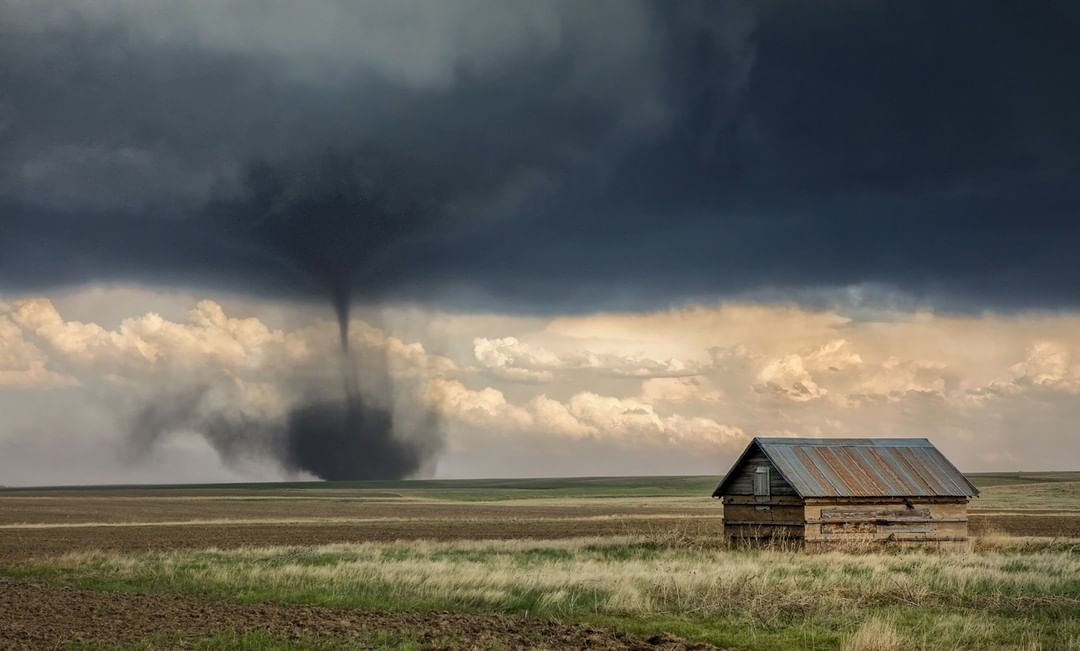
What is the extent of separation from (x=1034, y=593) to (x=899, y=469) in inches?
770

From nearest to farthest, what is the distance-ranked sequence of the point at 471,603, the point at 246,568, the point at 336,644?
the point at 336,644
the point at 471,603
the point at 246,568

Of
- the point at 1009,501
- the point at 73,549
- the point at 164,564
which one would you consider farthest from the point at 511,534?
the point at 1009,501

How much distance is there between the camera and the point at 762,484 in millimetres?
43531

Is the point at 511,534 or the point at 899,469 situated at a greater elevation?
the point at 899,469

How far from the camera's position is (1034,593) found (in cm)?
2564

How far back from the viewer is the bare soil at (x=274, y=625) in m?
18.8

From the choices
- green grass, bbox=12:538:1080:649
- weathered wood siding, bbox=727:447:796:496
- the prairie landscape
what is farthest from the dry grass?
weathered wood siding, bbox=727:447:796:496

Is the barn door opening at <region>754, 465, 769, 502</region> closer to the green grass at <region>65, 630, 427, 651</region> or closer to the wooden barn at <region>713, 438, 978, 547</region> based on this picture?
the wooden barn at <region>713, 438, 978, 547</region>

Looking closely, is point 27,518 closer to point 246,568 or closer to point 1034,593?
point 246,568

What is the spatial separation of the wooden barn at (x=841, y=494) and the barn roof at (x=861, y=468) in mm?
41

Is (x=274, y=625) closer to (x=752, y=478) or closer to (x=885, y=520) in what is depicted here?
(x=752, y=478)

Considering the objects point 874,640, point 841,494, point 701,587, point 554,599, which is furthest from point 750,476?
point 874,640

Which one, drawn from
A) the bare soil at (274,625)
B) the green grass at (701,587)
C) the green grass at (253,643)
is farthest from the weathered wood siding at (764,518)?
the green grass at (253,643)

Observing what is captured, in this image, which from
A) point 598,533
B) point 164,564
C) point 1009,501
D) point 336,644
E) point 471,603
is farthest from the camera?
point 1009,501
